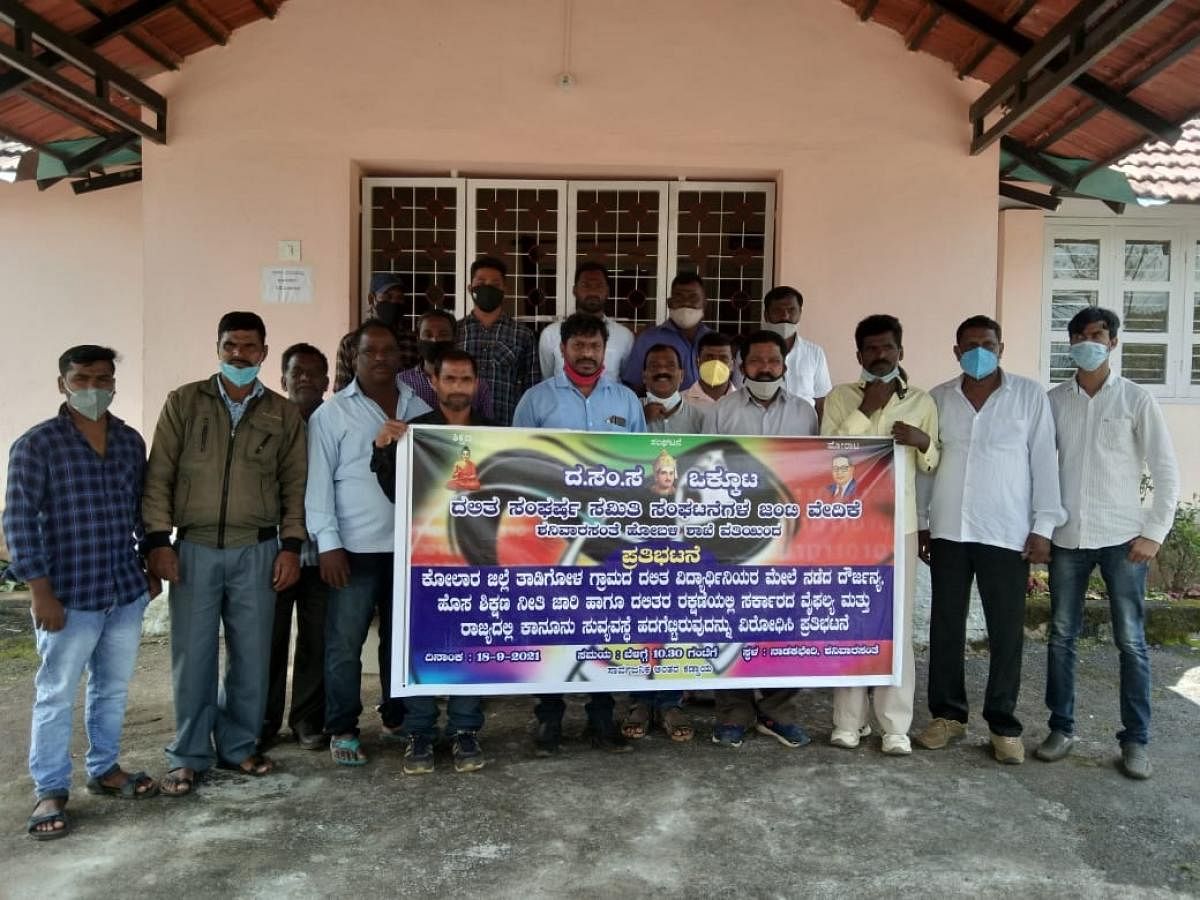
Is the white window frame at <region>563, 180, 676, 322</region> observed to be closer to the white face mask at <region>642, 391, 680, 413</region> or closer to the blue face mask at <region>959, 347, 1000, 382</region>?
the white face mask at <region>642, 391, 680, 413</region>

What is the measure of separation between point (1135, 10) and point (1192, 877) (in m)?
3.30

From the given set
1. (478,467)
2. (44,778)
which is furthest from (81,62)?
(44,778)

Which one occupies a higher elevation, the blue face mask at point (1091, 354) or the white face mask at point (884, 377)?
the blue face mask at point (1091, 354)

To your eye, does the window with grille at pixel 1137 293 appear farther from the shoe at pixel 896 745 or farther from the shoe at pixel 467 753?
the shoe at pixel 467 753

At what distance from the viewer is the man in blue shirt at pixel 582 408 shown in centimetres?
391

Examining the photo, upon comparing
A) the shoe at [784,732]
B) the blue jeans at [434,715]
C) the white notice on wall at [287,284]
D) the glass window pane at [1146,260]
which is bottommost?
the shoe at [784,732]

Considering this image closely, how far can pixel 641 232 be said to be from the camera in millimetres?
6086

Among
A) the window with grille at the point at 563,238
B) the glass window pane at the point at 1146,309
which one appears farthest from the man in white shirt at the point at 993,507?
the glass window pane at the point at 1146,309

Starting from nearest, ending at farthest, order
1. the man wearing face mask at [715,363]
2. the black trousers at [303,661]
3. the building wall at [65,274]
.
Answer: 1. the black trousers at [303,661]
2. the man wearing face mask at [715,363]
3. the building wall at [65,274]

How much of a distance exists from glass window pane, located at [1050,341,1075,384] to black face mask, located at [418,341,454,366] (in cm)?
Answer: 573

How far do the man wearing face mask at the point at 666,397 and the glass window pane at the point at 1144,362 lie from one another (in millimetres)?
5428

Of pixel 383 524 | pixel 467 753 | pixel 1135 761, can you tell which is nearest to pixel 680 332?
pixel 383 524

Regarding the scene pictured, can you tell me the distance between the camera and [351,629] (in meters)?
3.74

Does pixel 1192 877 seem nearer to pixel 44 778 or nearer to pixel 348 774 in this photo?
pixel 348 774
